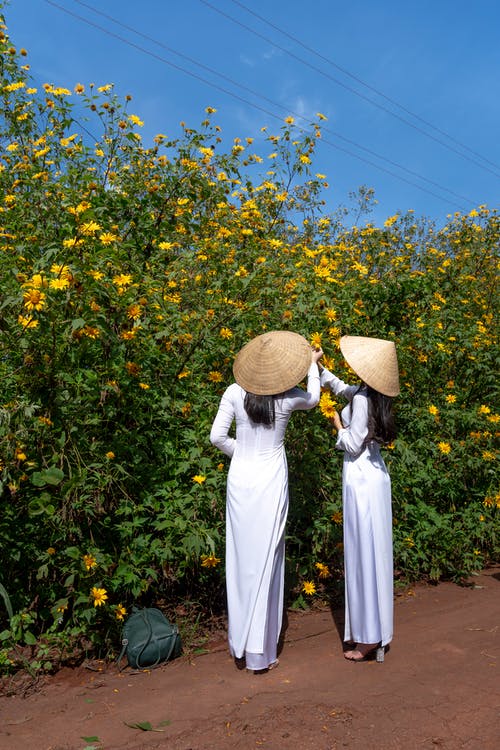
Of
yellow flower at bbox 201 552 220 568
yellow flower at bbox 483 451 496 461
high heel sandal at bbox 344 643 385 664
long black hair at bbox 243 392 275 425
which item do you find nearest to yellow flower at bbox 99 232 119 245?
long black hair at bbox 243 392 275 425

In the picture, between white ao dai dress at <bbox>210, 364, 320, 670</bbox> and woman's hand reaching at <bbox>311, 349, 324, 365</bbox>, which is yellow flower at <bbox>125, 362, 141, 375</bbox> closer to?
white ao dai dress at <bbox>210, 364, 320, 670</bbox>

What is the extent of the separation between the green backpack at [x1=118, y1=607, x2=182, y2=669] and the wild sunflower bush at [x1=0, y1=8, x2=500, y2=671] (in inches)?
3.9

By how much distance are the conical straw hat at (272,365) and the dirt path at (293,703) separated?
4.24ft

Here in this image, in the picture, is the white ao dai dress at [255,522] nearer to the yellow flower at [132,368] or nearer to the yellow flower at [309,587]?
the yellow flower at [132,368]

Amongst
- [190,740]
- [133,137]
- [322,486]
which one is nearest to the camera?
[190,740]

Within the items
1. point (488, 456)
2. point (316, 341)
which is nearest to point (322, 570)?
point (316, 341)

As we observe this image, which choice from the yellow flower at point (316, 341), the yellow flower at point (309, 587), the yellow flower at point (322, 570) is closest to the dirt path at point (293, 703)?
the yellow flower at point (309, 587)

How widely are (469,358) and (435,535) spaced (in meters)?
1.45

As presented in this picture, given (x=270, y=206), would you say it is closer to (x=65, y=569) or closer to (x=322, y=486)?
(x=322, y=486)

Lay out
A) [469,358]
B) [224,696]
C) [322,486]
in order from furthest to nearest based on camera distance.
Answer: [469,358] → [322,486] → [224,696]

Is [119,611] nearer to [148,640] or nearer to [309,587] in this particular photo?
[148,640]

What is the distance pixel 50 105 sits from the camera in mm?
4543

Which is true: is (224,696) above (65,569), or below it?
below

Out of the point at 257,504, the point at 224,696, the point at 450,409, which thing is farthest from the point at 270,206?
the point at 224,696
